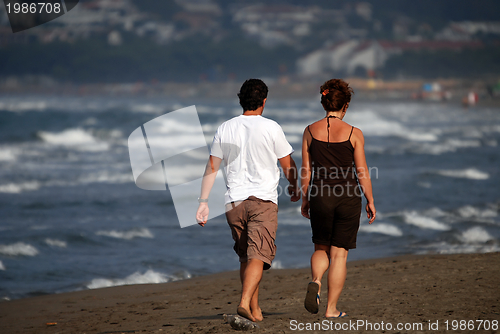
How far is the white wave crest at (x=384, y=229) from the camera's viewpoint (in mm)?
8109

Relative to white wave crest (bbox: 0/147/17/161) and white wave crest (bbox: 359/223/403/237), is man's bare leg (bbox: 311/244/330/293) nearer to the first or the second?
white wave crest (bbox: 359/223/403/237)

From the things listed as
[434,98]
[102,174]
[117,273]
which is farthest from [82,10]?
[117,273]

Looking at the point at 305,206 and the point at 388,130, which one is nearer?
the point at 305,206

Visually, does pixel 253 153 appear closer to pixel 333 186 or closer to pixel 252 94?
pixel 252 94

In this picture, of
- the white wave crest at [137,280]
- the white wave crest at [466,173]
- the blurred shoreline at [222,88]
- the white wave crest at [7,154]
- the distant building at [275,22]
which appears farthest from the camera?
the distant building at [275,22]

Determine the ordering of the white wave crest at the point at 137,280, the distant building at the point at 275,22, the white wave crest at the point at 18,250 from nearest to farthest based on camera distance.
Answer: the white wave crest at the point at 137,280, the white wave crest at the point at 18,250, the distant building at the point at 275,22

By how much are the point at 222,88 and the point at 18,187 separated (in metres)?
102

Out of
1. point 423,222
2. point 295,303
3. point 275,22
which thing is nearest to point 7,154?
point 423,222

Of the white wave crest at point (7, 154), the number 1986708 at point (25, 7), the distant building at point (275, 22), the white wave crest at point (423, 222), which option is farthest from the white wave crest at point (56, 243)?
the distant building at point (275, 22)

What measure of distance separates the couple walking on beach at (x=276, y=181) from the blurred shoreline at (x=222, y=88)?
83907 millimetres

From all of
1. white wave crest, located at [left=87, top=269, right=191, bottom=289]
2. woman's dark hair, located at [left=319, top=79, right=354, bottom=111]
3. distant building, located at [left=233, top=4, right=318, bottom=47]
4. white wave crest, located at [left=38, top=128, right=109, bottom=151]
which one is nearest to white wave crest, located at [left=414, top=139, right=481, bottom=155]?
white wave crest, located at [left=38, top=128, right=109, bottom=151]

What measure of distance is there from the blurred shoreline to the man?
84039 millimetres

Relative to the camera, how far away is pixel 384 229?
8336mm

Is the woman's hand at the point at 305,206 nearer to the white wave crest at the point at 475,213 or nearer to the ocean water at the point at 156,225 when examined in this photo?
the ocean water at the point at 156,225
